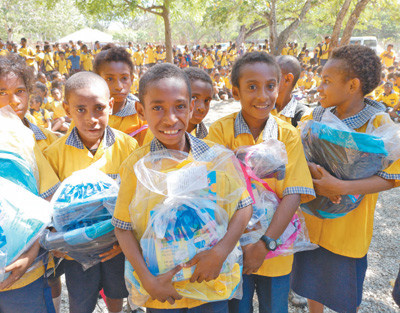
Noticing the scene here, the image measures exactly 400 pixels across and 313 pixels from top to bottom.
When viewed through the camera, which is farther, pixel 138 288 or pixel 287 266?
pixel 287 266

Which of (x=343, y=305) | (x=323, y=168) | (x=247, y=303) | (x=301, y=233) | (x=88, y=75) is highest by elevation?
(x=88, y=75)

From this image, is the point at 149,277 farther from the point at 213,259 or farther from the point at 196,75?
the point at 196,75

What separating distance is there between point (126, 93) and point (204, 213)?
1.62 m

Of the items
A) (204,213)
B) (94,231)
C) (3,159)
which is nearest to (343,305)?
(204,213)

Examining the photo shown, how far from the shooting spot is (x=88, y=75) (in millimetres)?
1788

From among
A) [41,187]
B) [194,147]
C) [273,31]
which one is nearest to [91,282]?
[41,187]

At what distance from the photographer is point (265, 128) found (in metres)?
1.54

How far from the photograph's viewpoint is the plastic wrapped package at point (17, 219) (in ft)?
4.03

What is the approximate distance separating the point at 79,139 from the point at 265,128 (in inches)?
42.0

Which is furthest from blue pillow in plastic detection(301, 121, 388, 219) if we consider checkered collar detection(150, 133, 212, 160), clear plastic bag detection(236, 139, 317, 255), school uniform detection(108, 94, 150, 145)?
school uniform detection(108, 94, 150, 145)

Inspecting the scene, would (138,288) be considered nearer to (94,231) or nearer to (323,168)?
(94,231)

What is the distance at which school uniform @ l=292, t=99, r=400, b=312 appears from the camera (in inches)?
62.8

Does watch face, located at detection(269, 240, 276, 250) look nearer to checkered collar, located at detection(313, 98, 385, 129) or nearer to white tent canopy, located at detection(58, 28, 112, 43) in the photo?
checkered collar, located at detection(313, 98, 385, 129)

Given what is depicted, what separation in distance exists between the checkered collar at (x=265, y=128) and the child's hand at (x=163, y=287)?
2.57 feet
